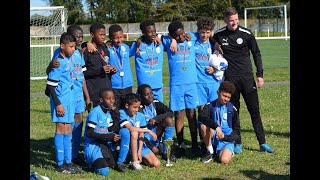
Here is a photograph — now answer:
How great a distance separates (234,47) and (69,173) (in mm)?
3159

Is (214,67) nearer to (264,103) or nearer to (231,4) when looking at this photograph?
(264,103)

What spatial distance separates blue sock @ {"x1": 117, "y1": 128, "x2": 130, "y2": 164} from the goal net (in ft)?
48.1

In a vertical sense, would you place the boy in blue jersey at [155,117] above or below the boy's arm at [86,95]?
below

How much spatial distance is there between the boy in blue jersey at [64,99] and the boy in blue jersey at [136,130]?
2.51 ft

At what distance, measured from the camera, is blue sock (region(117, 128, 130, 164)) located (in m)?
7.88

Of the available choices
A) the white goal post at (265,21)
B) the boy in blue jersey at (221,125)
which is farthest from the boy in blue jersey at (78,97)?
the white goal post at (265,21)

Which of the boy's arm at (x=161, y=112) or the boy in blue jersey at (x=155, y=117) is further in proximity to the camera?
the boy's arm at (x=161, y=112)

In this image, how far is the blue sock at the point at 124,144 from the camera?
25.8 feet

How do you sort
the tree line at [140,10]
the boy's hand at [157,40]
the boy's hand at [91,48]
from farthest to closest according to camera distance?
the tree line at [140,10], the boy's hand at [157,40], the boy's hand at [91,48]

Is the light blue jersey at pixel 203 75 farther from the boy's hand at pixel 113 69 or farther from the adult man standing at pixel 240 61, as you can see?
the boy's hand at pixel 113 69

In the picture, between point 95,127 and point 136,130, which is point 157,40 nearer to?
point 136,130

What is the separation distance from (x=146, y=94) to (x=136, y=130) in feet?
2.01

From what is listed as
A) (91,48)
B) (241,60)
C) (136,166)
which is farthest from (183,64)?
(136,166)
